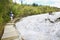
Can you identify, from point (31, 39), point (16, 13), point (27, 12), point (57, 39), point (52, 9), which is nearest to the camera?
point (31, 39)

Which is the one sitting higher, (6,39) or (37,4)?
(6,39)

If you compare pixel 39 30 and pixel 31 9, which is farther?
pixel 31 9

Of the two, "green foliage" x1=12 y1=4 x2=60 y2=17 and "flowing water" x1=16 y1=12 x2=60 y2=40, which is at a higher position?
"flowing water" x1=16 y1=12 x2=60 y2=40

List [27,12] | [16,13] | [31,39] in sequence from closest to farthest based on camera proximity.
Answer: [31,39]
[16,13]
[27,12]

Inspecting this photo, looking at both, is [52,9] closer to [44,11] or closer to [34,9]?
[44,11]

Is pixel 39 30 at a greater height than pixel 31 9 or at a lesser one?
greater

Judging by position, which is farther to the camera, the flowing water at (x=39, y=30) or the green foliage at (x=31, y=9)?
the green foliage at (x=31, y=9)

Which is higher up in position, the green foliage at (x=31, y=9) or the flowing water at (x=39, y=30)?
the flowing water at (x=39, y=30)

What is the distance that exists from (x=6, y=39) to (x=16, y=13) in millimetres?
7800

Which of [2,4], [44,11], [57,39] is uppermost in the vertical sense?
[2,4]

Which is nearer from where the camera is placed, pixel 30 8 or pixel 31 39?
pixel 31 39

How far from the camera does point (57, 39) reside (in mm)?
5934

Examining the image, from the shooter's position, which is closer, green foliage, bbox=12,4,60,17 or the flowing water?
the flowing water

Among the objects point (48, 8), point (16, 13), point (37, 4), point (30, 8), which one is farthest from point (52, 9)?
point (16, 13)
